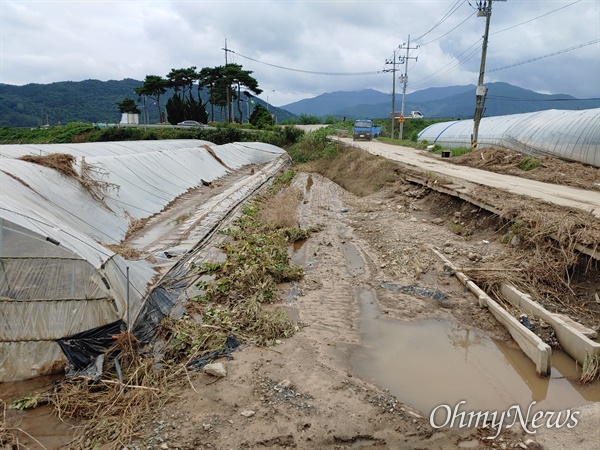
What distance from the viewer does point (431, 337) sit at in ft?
21.2

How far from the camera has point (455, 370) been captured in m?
5.66

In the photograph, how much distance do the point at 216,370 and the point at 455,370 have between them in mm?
3149

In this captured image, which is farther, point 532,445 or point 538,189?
point 538,189

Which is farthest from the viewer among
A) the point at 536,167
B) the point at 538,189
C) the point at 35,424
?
the point at 536,167

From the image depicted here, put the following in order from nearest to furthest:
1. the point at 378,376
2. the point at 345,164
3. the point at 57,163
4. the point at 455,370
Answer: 1. the point at 378,376
2. the point at 455,370
3. the point at 57,163
4. the point at 345,164

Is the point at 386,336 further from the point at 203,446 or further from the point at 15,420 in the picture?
the point at 15,420

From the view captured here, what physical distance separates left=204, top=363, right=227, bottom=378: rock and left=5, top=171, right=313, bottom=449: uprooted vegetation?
0.28 metres

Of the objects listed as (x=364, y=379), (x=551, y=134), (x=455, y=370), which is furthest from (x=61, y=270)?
(x=551, y=134)

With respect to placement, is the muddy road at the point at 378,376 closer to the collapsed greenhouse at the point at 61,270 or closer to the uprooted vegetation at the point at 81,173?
the collapsed greenhouse at the point at 61,270

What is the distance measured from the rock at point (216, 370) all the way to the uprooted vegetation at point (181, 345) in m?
0.28

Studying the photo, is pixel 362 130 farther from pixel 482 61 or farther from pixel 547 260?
pixel 547 260

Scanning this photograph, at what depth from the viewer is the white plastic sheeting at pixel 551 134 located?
16.5m

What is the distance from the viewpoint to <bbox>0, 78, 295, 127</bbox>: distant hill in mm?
86062

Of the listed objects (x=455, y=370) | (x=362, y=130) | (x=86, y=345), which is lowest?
(x=455, y=370)
